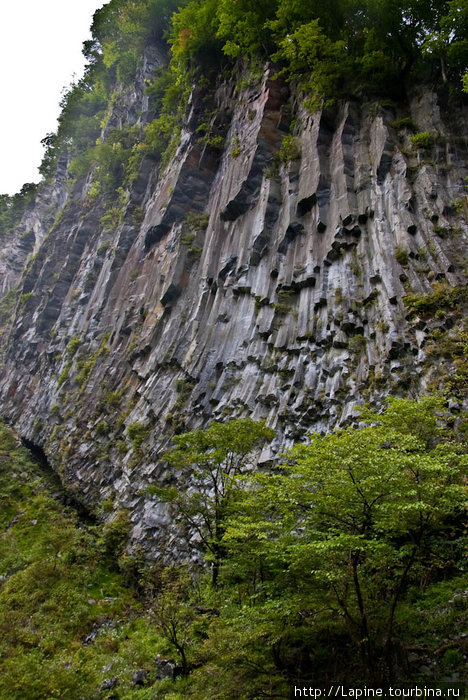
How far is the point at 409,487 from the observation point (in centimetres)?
593

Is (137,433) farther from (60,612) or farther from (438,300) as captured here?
(438,300)

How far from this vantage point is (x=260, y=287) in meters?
18.0

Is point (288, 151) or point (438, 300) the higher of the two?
point (288, 151)

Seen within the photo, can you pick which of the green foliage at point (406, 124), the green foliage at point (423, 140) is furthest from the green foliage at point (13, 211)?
the green foliage at point (423, 140)


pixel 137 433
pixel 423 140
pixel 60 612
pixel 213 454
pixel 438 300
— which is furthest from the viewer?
pixel 137 433

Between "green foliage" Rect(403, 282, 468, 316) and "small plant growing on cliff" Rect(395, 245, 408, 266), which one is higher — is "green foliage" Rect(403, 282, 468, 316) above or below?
below

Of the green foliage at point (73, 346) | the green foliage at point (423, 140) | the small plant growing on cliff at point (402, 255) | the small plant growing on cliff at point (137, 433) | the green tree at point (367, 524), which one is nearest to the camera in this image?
the green tree at point (367, 524)

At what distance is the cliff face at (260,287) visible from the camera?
1304 cm

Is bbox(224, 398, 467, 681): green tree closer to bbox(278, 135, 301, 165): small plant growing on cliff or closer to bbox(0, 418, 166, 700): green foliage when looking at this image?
bbox(0, 418, 166, 700): green foliage

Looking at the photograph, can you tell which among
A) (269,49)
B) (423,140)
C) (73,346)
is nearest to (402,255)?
(423,140)

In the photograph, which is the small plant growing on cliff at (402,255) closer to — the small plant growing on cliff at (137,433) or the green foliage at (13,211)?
the small plant growing on cliff at (137,433)

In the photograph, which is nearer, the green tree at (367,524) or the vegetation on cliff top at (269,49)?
the green tree at (367,524)

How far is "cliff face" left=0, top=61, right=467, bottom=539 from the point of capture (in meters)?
13.0

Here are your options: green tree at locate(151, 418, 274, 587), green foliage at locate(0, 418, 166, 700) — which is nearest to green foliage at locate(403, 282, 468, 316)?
green tree at locate(151, 418, 274, 587)
